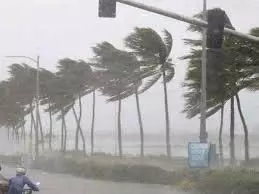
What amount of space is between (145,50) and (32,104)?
39450mm

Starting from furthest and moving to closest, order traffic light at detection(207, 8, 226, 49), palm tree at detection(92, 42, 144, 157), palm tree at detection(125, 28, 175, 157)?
1. palm tree at detection(92, 42, 144, 157)
2. palm tree at detection(125, 28, 175, 157)
3. traffic light at detection(207, 8, 226, 49)

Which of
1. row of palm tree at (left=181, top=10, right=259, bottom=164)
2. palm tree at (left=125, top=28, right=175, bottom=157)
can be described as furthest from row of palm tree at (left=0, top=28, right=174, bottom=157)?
row of palm tree at (left=181, top=10, right=259, bottom=164)

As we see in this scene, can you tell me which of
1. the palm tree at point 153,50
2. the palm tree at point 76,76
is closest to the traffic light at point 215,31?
the palm tree at point 153,50

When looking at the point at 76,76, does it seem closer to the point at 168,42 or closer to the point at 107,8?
the point at 168,42

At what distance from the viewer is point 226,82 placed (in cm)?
3734

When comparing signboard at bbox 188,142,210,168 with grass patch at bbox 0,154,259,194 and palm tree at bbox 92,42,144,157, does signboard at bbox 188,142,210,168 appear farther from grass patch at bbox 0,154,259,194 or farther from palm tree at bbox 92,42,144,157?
palm tree at bbox 92,42,144,157

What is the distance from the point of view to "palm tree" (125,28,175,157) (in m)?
44.5

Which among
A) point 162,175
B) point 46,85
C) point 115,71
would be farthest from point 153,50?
point 46,85

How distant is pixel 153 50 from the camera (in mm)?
44812

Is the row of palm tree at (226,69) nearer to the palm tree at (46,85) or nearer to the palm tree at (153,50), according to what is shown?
the palm tree at (153,50)

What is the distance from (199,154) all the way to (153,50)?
635 inches

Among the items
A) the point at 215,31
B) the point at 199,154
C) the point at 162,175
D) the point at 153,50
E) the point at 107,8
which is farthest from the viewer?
the point at 153,50

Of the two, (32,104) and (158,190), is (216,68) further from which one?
(32,104)

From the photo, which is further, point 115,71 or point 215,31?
point 115,71
